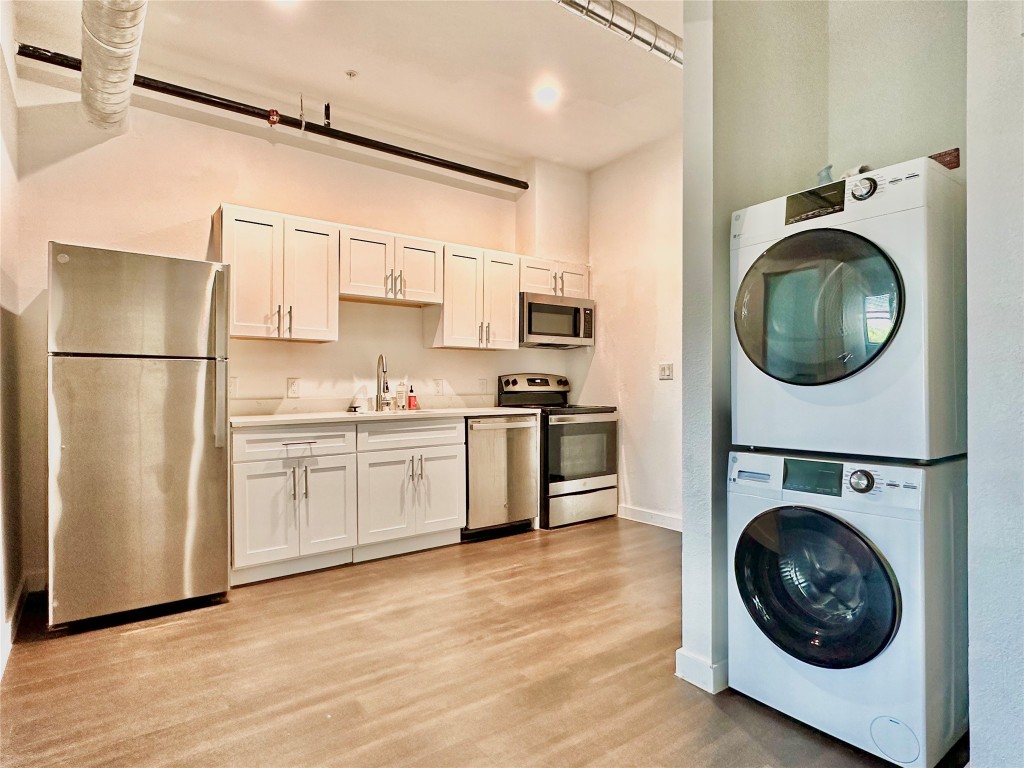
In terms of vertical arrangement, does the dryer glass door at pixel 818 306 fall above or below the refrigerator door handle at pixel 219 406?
above

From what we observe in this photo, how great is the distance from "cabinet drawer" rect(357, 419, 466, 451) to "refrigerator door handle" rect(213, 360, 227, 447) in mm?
809

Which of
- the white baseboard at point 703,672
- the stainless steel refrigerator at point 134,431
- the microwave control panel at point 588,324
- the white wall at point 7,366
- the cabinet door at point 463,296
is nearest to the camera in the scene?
the white baseboard at point 703,672

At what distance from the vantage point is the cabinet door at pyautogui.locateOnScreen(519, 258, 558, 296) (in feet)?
14.8

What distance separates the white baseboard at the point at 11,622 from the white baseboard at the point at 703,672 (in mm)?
2544

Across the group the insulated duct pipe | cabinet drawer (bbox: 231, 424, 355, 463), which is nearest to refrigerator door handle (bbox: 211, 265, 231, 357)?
cabinet drawer (bbox: 231, 424, 355, 463)

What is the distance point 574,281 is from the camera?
4.86 m

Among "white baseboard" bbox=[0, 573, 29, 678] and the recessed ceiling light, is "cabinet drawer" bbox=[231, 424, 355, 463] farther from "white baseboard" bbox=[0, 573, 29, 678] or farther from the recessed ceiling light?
the recessed ceiling light

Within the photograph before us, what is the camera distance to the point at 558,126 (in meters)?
4.18

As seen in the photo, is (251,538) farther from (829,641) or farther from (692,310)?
(829,641)

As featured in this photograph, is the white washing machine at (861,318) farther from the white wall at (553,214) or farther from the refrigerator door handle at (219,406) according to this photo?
the white wall at (553,214)

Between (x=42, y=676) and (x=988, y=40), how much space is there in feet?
11.8

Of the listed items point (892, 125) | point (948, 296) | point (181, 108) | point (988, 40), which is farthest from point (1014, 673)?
point (181, 108)

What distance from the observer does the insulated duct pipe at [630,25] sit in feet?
8.40

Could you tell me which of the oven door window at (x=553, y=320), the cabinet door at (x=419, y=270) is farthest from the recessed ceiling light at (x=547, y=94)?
the oven door window at (x=553, y=320)
